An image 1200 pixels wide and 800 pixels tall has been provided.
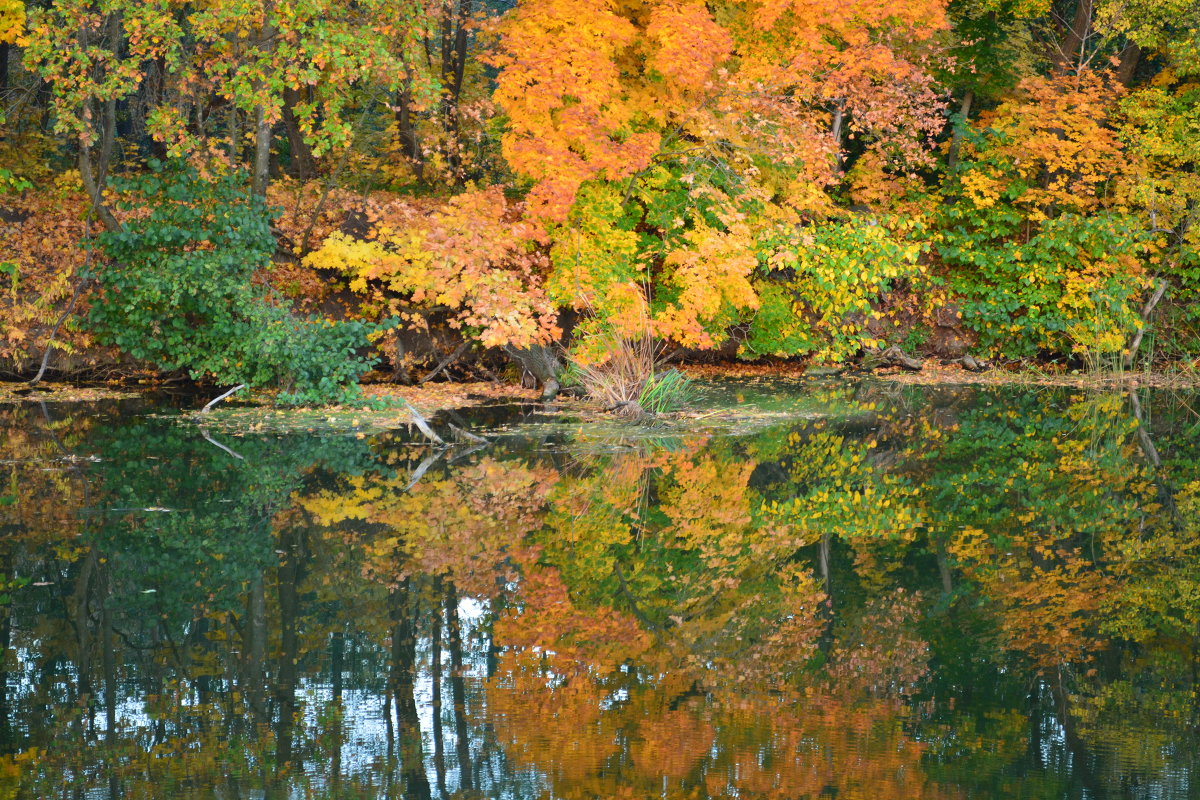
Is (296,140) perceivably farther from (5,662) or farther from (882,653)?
(882,653)

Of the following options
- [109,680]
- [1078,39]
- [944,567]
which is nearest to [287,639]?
[109,680]

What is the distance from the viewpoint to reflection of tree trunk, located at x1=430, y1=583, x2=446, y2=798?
11.5ft

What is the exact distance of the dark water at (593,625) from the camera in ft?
11.6

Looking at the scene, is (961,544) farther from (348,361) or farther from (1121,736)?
(348,361)

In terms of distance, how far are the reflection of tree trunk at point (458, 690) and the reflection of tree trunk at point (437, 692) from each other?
42 millimetres

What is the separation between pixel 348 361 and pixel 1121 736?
9658 mm

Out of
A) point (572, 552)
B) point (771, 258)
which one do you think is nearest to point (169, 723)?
point (572, 552)

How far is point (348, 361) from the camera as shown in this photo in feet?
40.5

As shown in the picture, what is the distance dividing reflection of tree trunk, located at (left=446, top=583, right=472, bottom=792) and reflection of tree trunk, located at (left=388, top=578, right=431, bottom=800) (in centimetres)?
11

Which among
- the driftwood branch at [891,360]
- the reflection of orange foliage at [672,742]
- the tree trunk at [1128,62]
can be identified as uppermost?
the tree trunk at [1128,62]

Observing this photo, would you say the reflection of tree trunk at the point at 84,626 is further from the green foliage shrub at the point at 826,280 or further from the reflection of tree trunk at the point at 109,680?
the green foliage shrub at the point at 826,280

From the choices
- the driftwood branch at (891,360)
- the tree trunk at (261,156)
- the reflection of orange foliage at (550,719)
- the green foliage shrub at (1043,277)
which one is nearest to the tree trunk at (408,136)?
the tree trunk at (261,156)

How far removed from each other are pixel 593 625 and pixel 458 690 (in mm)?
988

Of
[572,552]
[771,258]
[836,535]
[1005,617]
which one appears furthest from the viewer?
[771,258]
